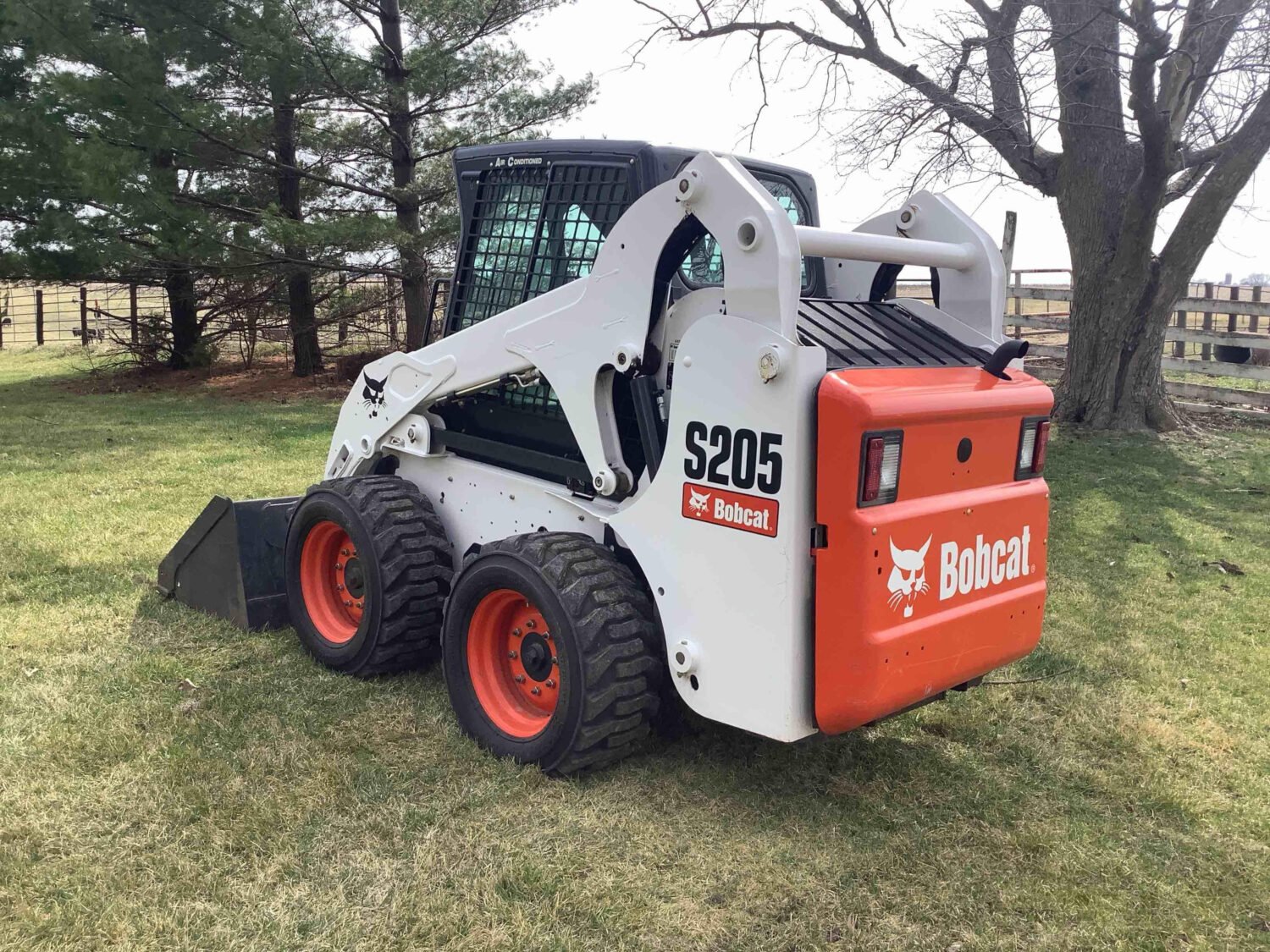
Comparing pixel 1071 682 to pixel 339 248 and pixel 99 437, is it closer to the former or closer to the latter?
pixel 99 437

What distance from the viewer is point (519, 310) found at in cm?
392

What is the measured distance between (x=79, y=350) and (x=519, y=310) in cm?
2098

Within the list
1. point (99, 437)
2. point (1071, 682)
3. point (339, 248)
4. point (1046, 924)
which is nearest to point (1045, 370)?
point (339, 248)

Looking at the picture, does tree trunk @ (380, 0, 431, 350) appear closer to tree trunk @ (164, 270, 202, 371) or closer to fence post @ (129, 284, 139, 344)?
tree trunk @ (164, 270, 202, 371)

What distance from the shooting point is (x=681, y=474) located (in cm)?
332

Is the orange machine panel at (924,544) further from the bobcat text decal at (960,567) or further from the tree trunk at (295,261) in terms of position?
the tree trunk at (295,261)

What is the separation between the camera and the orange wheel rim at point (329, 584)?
15.3 feet

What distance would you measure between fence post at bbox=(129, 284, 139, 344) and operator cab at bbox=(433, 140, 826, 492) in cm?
1466

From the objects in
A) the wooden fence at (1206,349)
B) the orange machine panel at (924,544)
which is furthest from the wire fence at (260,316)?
the orange machine panel at (924,544)

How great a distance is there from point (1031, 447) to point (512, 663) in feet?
6.59

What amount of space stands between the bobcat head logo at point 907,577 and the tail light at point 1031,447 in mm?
641

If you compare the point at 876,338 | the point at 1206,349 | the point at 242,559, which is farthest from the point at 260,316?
the point at 876,338

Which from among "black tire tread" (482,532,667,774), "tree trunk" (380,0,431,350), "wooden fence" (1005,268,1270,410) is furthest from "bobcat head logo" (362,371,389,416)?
"tree trunk" (380,0,431,350)

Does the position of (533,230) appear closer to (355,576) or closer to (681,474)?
(681,474)
